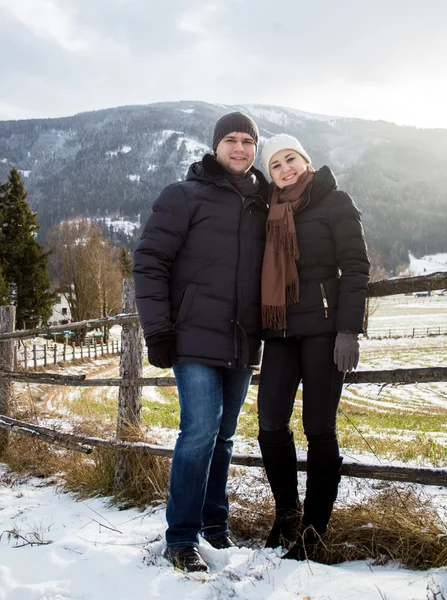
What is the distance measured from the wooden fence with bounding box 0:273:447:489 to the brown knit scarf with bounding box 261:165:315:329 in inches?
22.6

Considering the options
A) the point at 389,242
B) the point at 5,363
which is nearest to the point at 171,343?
the point at 5,363

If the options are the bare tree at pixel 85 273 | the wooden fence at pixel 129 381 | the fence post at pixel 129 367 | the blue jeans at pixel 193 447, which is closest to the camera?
the blue jeans at pixel 193 447

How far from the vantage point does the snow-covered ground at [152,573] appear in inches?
75.6

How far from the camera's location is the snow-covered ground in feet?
6.30

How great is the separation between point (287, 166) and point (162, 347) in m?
1.28

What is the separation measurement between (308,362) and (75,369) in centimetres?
2316

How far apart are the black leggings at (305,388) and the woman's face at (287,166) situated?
937mm

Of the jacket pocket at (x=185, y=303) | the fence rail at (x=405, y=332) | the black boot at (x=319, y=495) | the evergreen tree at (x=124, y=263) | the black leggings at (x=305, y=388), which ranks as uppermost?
the evergreen tree at (x=124, y=263)

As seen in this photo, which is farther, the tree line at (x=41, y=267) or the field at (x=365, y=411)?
the tree line at (x=41, y=267)

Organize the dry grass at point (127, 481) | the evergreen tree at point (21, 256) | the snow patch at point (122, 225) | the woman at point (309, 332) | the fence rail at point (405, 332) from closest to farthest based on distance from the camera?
the woman at point (309, 332)
the dry grass at point (127, 481)
the evergreen tree at point (21, 256)
the fence rail at point (405, 332)
the snow patch at point (122, 225)

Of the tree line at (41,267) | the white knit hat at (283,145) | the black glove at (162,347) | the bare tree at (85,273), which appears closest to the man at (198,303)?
the black glove at (162,347)

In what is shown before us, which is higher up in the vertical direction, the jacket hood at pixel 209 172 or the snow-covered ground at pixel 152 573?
the jacket hood at pixel 209 172

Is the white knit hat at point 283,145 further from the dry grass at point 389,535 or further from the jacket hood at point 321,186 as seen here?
the dry grass at point 389,535

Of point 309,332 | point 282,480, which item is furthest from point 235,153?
point 282,480
